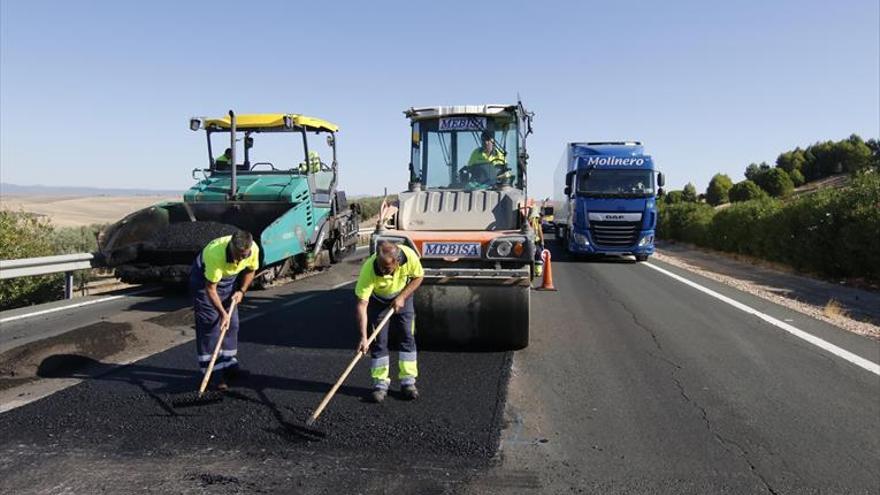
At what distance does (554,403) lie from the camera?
17.4ft

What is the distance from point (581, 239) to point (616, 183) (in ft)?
6.26

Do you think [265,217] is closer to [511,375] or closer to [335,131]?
[335,131]

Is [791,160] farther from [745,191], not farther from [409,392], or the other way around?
[409,392]

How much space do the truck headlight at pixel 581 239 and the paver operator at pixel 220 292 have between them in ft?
47.3

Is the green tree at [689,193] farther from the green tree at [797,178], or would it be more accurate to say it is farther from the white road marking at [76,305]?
the white road marking at [76,305]

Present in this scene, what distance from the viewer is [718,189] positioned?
52562mm

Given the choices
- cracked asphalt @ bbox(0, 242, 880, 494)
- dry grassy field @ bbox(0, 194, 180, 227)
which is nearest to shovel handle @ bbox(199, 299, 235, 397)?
cracked asphalt @ bbox(0, 242, 880, 494)

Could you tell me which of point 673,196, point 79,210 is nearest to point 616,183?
point 673,196

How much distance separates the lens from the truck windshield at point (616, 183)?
60.8 feet

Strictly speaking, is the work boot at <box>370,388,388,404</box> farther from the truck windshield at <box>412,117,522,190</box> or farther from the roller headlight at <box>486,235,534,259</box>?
the truck windshield at <box>412,117,522,190</box>

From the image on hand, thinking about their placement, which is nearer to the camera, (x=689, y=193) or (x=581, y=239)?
(x=581, y=239)

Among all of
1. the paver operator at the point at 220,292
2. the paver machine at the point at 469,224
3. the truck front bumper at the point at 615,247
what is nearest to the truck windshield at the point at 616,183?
the truck front bumper at the point at 615,247

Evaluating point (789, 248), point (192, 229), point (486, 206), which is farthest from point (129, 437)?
point (789, 248)

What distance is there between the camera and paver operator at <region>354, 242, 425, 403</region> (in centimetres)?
528
